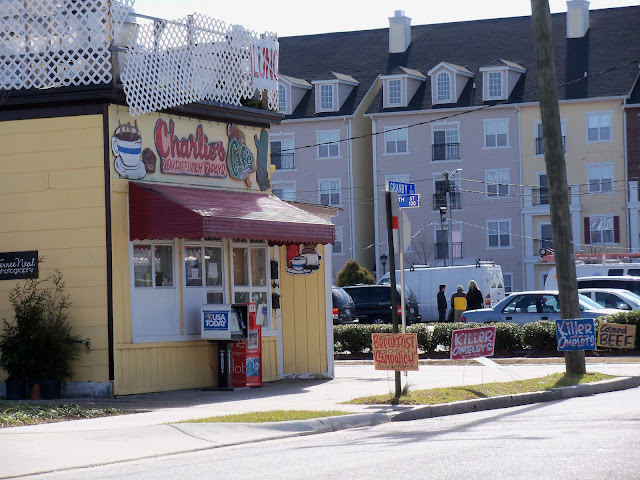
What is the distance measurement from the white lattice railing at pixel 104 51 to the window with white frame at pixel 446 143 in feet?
140

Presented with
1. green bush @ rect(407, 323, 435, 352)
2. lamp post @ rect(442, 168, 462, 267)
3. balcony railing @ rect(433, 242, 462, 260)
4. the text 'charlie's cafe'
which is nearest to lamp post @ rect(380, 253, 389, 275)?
balcony railing @ rect(433, 242, 462, 260)

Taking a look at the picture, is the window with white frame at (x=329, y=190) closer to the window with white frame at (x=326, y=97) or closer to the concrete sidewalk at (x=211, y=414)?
the window with white frame at (x=326, y=97)

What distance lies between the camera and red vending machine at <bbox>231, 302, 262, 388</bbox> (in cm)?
1680

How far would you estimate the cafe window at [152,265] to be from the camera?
52.6 ft

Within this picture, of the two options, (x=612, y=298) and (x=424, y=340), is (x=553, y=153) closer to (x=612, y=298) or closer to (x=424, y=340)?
(x=424, y=340)

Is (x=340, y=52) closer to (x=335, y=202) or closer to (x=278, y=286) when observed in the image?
(x=335, y=202)

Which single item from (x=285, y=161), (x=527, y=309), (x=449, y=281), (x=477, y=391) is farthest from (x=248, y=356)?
(x=285, y=161)

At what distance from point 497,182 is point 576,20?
10.4 m

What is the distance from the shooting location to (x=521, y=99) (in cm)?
5797

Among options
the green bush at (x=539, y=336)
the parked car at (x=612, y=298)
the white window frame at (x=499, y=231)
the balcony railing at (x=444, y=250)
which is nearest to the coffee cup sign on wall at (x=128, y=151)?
the green bush at (x=539, y=336)

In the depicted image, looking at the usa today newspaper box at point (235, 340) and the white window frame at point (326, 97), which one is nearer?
the usa today newspaper box at point (235, 340)

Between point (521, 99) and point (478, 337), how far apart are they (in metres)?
43.8

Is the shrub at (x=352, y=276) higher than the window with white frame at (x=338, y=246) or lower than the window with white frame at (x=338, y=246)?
lower

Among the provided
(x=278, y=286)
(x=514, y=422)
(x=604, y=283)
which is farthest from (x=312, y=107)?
(x=514, y=422)
